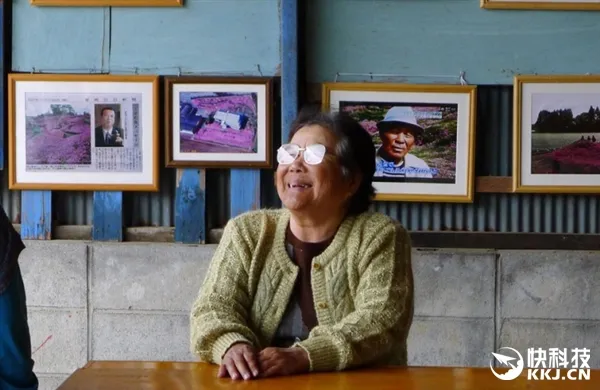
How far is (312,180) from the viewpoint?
7.06 ft

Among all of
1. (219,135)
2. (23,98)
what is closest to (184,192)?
(219,135)

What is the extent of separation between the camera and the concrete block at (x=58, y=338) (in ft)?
11.0

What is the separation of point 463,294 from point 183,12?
164cm

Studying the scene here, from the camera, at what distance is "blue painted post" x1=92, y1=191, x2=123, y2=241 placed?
3.33 metres

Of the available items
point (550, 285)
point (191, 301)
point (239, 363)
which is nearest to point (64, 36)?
point (191, 301)

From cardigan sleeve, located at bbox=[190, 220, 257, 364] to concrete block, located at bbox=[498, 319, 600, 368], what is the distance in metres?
1.53

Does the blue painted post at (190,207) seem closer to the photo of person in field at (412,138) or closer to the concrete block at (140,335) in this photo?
the concrete block at (140,335)

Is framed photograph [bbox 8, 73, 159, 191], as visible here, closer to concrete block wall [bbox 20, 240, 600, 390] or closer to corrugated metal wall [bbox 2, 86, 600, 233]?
corrugated metal wall [bbox 2, 86, 600, 233]

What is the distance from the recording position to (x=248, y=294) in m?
2.14

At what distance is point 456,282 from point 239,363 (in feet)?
5.37

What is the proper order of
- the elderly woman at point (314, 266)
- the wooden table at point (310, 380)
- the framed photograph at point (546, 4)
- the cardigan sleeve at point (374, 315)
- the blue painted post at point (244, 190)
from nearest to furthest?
the wooden table at point (310, 380) < the cardigan sleeve at point (374, 315) < the elderly woman at point (314, 266) < the framed photograph at point (546, 4) < the blue painted post at point (244, 190)

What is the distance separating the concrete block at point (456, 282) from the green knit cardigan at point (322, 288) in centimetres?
107

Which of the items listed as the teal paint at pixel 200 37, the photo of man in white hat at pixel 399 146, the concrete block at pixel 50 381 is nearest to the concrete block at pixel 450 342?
the photo of man in white hat at pixel 399 146

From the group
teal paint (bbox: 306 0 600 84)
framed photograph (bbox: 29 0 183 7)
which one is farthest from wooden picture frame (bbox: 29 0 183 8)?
teal paint (bbox: 306 0 600 84)
